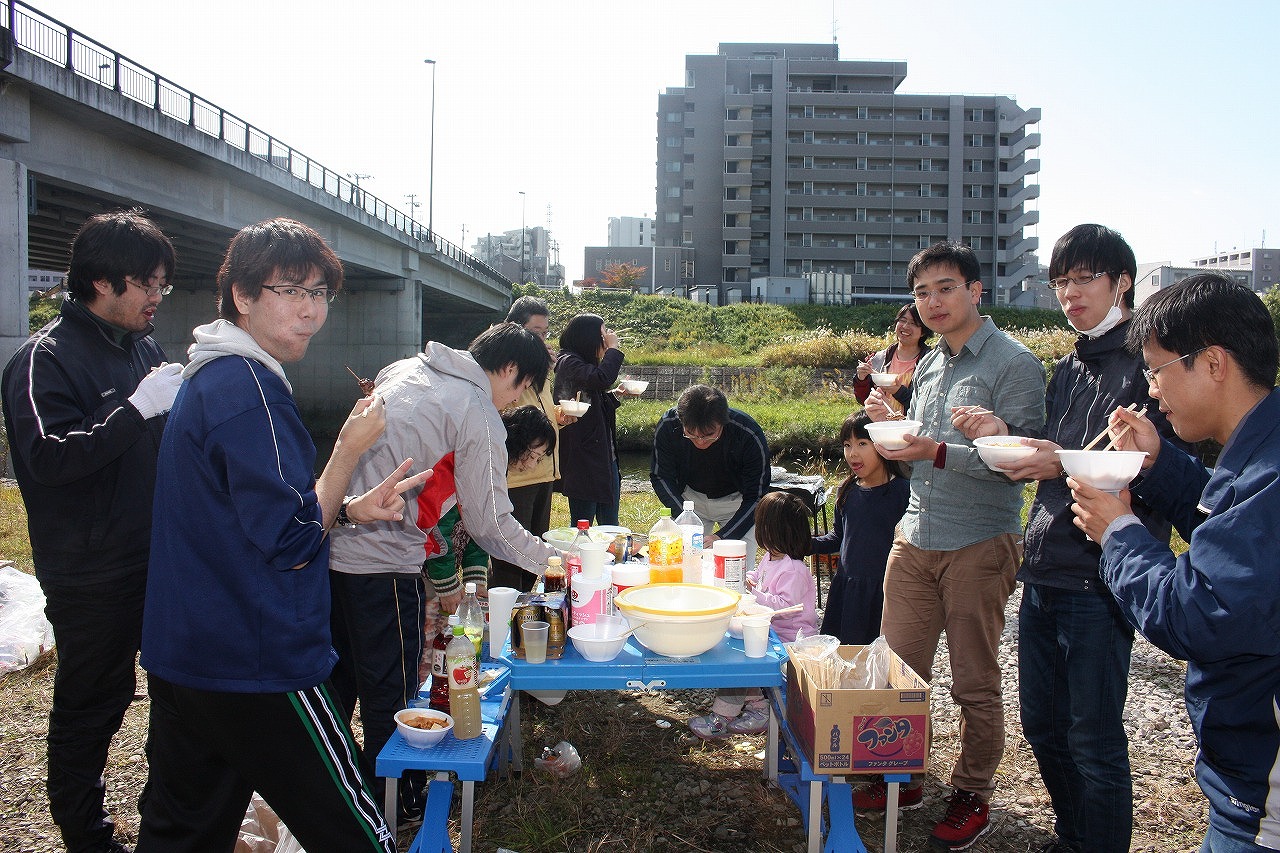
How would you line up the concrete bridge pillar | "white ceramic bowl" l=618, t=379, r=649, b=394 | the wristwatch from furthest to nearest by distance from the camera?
the concrete bridge pillar < "white ceramic bowl" l=618, t=379, r=649, b=394 < the wristwatch

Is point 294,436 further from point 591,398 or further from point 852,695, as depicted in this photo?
point 591,398

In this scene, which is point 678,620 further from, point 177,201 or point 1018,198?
point 1018,198

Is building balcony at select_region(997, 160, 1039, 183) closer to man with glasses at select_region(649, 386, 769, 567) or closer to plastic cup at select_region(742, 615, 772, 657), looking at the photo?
man with glasses at select_region(649, 386, 769, 567)

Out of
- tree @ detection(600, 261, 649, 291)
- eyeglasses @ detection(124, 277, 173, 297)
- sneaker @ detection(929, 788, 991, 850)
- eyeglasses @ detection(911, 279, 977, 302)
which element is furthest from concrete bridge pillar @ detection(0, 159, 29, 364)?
tree @ detection(600, 261, 649, 291)

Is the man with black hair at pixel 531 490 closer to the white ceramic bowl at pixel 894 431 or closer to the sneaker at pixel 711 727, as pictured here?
the sneaker at pixel 711 727

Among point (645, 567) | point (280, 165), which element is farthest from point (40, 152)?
point (645, 567)

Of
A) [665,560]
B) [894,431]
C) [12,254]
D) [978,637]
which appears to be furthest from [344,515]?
[12,254]

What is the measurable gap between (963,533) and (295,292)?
2476mm

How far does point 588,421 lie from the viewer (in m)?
5.26

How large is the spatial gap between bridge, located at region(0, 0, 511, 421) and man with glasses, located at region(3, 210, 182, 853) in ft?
31.3

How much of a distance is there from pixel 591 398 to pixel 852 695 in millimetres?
3203

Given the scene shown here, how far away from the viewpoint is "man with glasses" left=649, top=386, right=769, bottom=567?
434 cm

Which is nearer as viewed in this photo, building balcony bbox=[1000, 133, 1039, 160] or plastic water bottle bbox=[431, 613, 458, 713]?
plastic water bottle bbox=[431, 613, 458, 713]

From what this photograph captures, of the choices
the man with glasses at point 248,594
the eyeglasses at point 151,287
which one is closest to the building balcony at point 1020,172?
the eyeglasses at point 151,287
